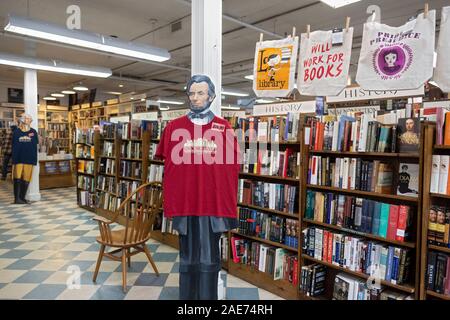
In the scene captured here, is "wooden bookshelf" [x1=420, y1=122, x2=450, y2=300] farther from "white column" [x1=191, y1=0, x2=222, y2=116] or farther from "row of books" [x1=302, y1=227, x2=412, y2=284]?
"white column" [x1=191, y1=0, x2=222, y2=116]

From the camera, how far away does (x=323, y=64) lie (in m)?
2.54

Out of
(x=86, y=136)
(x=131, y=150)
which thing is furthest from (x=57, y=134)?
(x=131, y=150)

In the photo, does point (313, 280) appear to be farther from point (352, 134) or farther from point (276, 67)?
point (276, 67)

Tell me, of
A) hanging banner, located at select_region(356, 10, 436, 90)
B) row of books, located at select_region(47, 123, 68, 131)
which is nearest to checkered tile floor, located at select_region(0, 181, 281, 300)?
hanging banner, located at select_region(356, 10, 436, 90)

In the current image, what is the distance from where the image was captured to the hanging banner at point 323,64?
244cm

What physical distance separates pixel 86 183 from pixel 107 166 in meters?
0.96

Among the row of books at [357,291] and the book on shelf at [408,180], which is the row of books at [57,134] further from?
the book on shelf at [408,180]

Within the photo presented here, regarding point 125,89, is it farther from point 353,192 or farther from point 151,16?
point 353,192

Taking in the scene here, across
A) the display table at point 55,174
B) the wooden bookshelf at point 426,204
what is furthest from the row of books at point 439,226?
the display table at point 55,174

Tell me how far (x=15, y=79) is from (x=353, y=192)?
40.1 feet

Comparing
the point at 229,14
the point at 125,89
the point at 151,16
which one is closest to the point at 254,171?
the point at 229,14
